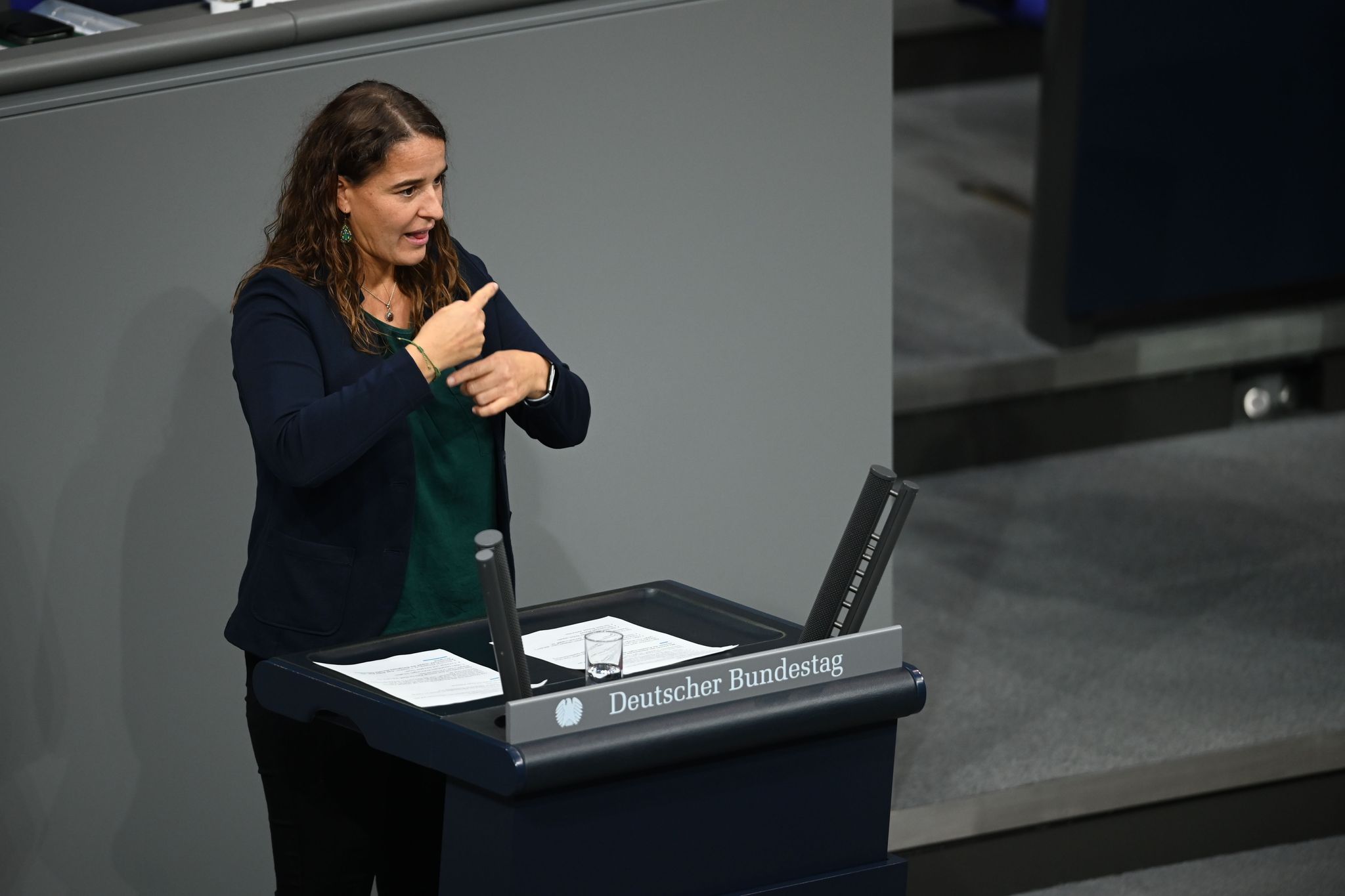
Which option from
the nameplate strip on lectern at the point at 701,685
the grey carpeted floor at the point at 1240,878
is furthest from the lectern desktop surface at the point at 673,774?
the grey carpeted floor at the point at 1240,878

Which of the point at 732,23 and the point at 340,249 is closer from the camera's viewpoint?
the point at 340,249

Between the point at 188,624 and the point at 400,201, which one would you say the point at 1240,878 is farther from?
the point at 400,201

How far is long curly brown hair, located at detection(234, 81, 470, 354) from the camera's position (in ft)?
7.31

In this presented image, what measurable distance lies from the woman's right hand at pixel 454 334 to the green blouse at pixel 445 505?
0.18 m

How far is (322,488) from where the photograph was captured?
2.30m

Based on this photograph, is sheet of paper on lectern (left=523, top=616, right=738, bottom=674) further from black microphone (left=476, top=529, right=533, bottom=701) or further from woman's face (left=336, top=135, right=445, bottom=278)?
woman's face (left=336, top=135, right=445, bottom=278)

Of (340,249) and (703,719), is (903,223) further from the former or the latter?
(703,719)

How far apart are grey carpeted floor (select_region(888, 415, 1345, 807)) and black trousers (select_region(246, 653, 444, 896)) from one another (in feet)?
4.37

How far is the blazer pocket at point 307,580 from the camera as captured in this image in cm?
230

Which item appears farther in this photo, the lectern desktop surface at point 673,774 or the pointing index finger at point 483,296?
the pointing index finger at point 483,296

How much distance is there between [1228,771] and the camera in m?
3.62

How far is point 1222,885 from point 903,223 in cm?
328

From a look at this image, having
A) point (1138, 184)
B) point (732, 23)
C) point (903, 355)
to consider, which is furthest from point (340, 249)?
point (1138, 184)

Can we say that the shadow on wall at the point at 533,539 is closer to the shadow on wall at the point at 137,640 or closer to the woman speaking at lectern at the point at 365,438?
the shadow on wall at the point at 137,640
